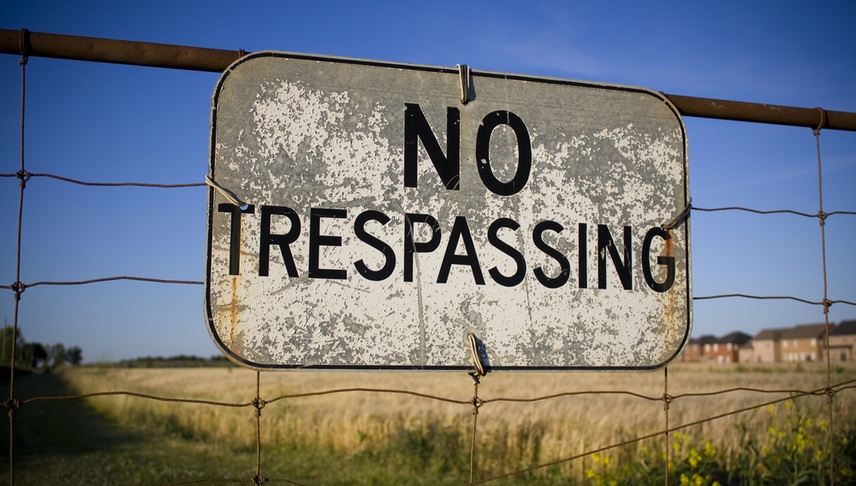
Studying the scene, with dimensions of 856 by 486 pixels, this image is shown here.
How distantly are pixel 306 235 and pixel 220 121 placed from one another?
1.32ft

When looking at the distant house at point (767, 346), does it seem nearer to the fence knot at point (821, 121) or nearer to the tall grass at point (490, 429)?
the tall grass at point (490, 429)

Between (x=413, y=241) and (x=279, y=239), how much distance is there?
39 centimetres

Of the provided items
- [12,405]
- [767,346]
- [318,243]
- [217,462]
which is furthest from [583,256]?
[767,346]

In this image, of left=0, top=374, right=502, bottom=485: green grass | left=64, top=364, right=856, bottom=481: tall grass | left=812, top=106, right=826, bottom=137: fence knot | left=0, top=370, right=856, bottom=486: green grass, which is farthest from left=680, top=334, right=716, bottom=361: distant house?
left=812, top=106, right=826, bottom=137: fence knot

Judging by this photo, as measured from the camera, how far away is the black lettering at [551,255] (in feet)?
6.79

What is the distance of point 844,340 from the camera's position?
67.1 meters

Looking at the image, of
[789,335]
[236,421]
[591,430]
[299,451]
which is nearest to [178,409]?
[236,421]

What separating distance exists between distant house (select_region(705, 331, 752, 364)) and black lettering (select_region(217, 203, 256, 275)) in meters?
86.4

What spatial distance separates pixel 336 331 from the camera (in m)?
1.90

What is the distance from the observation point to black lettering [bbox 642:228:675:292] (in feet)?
7.11

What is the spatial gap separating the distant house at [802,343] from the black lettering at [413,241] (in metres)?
81.1

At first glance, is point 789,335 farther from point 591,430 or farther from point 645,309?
point 645,309

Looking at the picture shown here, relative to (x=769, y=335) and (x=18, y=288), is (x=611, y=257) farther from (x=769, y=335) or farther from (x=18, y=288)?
(x=769, y=335)

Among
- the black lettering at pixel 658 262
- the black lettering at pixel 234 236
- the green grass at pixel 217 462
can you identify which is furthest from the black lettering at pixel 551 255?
the green grass at pixel 217 462
